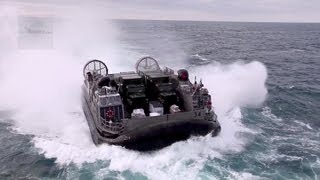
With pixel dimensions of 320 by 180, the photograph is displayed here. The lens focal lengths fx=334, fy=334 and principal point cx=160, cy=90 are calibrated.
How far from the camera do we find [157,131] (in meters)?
23.0

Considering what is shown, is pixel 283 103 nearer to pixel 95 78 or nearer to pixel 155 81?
pixel 155 81

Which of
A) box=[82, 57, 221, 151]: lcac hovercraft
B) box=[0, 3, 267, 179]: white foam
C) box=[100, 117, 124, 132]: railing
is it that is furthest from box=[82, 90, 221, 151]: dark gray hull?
box=[0, 3, 267, 179]: white foam

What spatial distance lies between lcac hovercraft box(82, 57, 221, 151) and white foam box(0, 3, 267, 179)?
32.3 inches

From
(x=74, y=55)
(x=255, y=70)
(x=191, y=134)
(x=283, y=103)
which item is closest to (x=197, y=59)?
(x=255, y=70)

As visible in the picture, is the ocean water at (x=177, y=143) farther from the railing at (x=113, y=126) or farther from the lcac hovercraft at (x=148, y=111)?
the railing at (x=113, y=126)

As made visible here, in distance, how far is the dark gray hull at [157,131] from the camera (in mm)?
22797

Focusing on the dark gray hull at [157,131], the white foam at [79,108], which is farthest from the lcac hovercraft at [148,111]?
the white foam at [79,108]

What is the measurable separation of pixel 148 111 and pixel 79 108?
1092cm

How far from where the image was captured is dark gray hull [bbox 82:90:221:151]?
2280 centimetres

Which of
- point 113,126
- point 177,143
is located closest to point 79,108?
point 113,126

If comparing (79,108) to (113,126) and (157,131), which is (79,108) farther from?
(157,131)

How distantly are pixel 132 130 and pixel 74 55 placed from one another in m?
36.7

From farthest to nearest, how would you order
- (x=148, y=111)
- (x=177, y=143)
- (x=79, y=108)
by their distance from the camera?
1. (x=79, y=108)
2. (x=148, y=111)
3. (x=177, y=143)

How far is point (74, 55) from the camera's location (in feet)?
185
